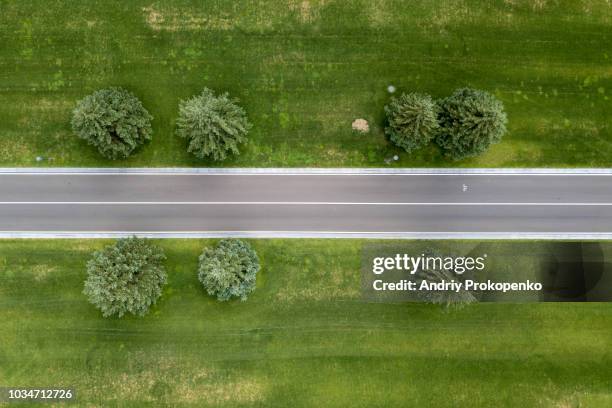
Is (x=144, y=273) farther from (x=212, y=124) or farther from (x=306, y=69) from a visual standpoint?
(x=306, y=69)

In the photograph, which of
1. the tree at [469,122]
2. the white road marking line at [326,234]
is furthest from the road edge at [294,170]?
the white road marking line at [326,234]

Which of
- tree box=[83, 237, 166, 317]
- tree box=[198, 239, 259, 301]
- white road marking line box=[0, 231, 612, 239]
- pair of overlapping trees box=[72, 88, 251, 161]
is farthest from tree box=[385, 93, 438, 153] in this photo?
tree box=[83, 237, 166, 317]

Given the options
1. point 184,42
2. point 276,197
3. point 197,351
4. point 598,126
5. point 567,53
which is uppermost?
point 567,53

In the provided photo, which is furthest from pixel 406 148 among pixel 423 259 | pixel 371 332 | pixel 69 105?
pixel 69 105

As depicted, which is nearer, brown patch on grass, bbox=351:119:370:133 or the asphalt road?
the asphalt road

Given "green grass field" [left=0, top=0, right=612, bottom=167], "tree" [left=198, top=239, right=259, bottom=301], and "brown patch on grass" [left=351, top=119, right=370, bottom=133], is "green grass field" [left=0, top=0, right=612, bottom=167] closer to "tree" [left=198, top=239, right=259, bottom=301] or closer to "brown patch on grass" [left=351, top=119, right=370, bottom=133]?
"brown patch on grass" [left=351, top=119, right=370, bottom=133]

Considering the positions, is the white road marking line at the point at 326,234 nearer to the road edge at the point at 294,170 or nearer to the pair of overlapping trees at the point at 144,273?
the pair of overlapping trees at the point at 144,273

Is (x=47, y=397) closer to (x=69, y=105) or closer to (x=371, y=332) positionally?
(x=69, y=105)
